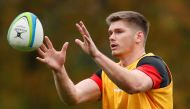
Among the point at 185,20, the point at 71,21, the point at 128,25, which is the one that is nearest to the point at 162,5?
the point at 185,20

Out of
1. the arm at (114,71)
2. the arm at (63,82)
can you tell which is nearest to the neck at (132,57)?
the arm at (63,82)

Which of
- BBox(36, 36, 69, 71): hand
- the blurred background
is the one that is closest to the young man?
BBox(36, 36, 69, 71): hand

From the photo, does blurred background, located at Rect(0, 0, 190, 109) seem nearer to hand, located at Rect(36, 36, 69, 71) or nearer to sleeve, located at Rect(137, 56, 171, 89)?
sleeve, located at Rect(137, 56, 171, 89)

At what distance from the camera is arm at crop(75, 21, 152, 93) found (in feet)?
39.1

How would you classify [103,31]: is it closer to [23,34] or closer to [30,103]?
[30,103]

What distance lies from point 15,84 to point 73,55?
1737 millimetres

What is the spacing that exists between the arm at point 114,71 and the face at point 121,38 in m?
0.75

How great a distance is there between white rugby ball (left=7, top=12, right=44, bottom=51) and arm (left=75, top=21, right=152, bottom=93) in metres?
0.98

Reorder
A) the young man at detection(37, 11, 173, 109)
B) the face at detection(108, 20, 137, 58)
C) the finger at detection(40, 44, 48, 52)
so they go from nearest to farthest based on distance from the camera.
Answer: the young man at detection(37, 11, 173, 109) < the finger at detection(40, 44, 48, 52) < the face at detection(108, 20, 137, 58)

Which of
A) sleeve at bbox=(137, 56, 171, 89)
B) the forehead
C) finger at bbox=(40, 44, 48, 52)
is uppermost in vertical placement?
finger at bbox=(40, 44, 48, 52)

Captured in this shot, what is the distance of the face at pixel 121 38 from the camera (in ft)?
42.5

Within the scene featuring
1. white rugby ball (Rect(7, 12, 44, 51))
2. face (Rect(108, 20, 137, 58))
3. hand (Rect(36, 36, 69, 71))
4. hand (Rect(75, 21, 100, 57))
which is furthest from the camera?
face (Rect(108, 20, 137, 58))

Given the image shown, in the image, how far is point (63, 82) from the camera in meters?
12.9

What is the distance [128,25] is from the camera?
43.1 ft
